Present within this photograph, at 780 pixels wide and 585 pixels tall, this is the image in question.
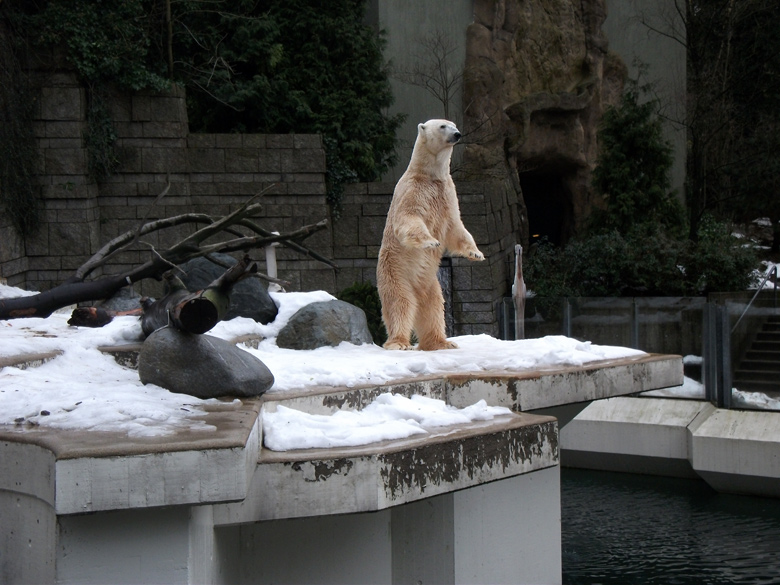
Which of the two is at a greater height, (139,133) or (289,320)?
(139,133)

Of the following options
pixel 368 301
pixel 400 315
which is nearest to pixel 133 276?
pixel 400 315

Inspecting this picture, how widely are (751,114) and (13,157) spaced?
14.9 meters

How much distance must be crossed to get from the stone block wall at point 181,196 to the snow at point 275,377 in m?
5.35

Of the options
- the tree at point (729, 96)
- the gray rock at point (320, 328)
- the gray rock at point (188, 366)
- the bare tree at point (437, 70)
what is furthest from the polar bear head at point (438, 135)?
the tree at point (729, 96)

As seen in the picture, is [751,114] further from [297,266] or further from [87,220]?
[87,220]

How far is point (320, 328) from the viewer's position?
6.03m

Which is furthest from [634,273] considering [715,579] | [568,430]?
[715,579]

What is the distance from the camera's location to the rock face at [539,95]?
52.1 ft

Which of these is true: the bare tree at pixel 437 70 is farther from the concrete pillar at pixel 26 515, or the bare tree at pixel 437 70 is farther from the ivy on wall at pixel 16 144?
the concrete pillar at pixel 26 515

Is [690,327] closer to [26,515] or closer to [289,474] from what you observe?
[289,474]

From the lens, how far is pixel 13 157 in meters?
11.3

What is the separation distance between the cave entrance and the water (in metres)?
9.09

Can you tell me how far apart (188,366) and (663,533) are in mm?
5064

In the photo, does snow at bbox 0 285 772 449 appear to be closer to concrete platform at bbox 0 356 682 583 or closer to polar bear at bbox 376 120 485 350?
concrete platform at bbox 0 356 682 583
